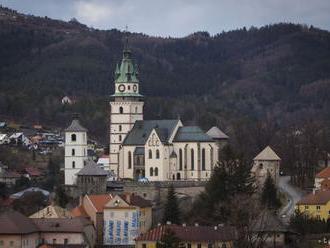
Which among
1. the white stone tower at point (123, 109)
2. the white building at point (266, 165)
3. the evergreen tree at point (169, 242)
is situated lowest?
the evergreen tree at point (169, 242)

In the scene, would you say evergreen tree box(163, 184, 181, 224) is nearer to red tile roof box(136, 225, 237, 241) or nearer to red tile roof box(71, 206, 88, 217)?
red tile roof box(71, 206, 88, 217)

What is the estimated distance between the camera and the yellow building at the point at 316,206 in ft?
312

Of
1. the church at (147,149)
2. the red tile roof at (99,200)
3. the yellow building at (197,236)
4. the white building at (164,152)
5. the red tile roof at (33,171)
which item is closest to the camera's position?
the yellow building at (197,236)

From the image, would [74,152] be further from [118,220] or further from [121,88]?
[118,220]

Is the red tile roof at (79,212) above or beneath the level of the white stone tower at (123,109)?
beneath

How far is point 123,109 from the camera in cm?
10994

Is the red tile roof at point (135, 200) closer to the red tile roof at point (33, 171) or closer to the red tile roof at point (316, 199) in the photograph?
the red tile roof at point (316, 199)

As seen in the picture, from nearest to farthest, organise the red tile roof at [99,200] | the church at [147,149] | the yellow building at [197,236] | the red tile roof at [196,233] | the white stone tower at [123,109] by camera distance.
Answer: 1. the yellow building at [197,236]
2. the red tile roof at [196,233]
3. the red tile roof at [99,200]
4. the church at [147,149]
5. the white stone tower at [123,109]

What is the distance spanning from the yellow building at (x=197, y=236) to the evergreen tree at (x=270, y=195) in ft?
36.7

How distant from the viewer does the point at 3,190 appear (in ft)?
360

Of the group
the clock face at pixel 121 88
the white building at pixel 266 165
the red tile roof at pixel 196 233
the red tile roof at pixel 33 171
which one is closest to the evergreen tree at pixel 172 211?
the red tile roof at pixel 196 233

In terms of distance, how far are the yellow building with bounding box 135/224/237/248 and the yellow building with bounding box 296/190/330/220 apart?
13.3 m

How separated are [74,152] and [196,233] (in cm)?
2659

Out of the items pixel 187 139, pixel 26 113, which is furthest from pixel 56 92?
pixel 187 139
